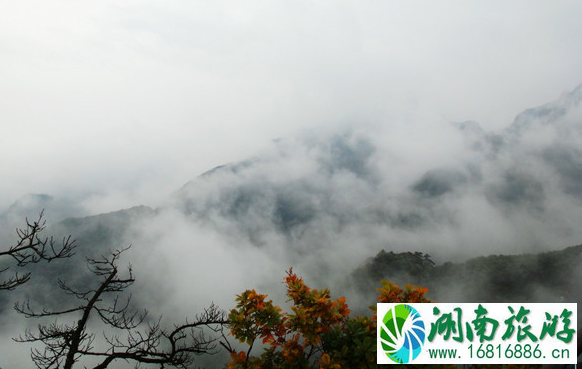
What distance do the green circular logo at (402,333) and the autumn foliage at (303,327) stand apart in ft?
0.60

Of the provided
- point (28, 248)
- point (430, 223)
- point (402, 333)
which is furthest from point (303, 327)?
point (430, 223)

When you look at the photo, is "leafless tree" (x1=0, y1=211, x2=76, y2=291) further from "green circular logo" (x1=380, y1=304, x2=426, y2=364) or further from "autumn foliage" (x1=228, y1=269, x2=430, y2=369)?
"green circular logo" (x1=380, y1=304, x2=426, y2=364)

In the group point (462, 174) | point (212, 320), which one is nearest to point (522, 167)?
point (462, 174)

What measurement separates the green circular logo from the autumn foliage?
0.60 ft

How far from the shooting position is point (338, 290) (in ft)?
302

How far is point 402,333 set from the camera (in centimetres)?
605

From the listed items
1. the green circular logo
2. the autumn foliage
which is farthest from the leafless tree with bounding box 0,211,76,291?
the green circular logo

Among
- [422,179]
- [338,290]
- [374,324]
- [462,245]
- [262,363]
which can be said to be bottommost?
[262,363]

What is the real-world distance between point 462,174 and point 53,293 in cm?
18263

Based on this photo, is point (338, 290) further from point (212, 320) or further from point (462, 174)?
point (462, 174)

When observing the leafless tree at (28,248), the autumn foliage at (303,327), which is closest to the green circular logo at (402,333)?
the autumn foliage at (303,327)

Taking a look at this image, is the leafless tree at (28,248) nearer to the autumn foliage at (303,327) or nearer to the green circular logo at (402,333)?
A: the autumn foliage at (303,327)

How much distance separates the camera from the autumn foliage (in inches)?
234

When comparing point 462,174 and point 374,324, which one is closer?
point 374,324
